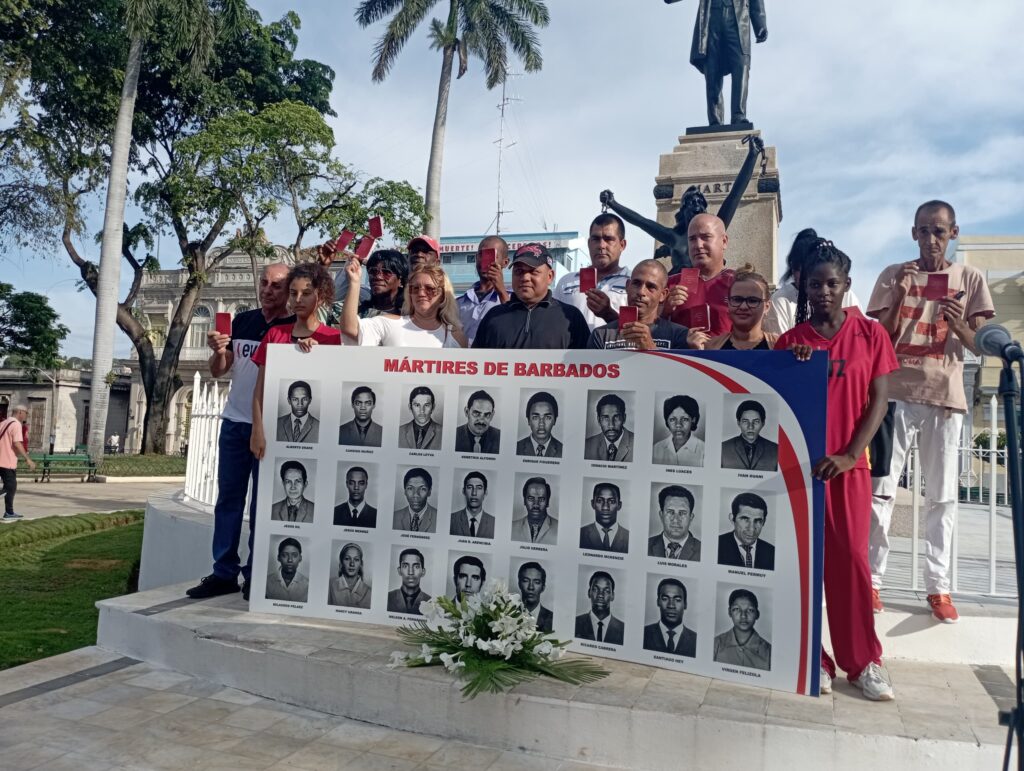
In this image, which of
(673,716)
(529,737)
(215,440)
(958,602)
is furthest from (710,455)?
(215,440)

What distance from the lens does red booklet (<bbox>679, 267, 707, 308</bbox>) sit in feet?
Answer: 14.6

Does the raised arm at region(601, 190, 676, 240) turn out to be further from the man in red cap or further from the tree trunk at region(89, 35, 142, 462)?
the tree trunk at region(89, 35, 142, 462)

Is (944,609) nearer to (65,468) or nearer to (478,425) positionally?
(478,425)

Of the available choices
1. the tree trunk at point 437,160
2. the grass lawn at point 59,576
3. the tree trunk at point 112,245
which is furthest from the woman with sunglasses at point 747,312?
the tree trunk at point 112,245

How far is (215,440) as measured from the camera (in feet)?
24.7

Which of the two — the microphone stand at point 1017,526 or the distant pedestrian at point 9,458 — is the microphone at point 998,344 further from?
the distant pedestrian at point 9,458

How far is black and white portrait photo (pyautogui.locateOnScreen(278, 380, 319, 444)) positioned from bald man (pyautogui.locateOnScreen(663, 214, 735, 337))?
6.82ft

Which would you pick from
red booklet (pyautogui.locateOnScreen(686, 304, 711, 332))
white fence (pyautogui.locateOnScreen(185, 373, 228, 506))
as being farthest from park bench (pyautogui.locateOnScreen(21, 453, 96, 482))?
red booklet (pyautogui.locateOnScreen(686, 304, 711, 332))

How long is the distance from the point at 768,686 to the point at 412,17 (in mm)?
21694

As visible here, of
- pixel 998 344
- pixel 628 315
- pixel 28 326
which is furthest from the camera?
pixel 28 326

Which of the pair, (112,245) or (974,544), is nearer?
(974,544)

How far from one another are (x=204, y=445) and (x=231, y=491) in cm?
314

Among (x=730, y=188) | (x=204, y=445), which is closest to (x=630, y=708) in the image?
(x=204, y=445)

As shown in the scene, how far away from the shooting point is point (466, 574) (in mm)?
3938
